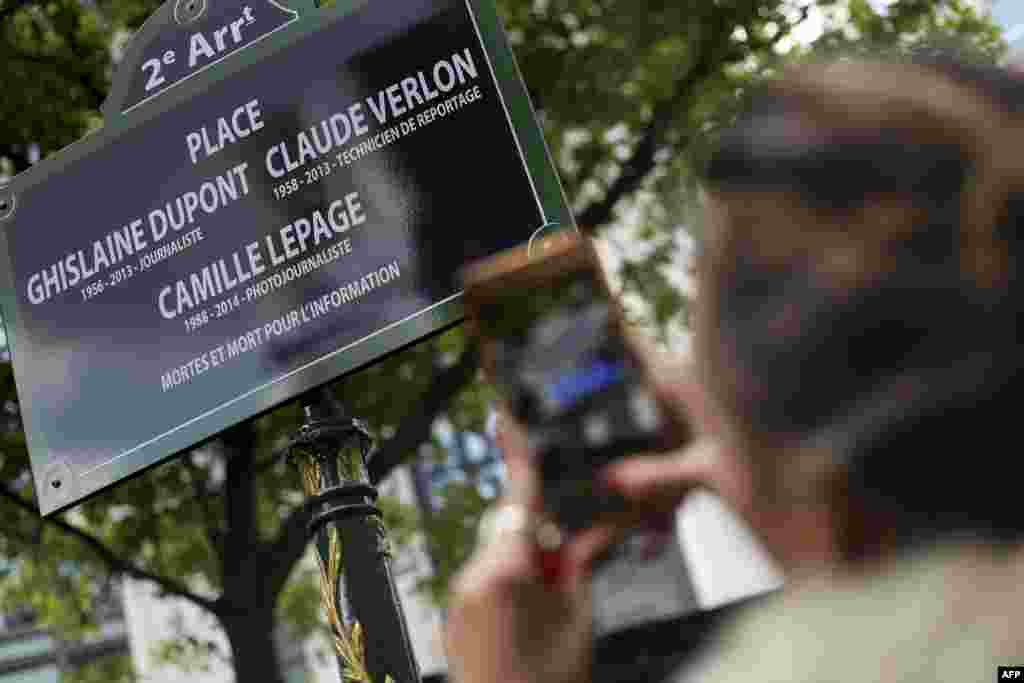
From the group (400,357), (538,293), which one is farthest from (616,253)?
(538,293)

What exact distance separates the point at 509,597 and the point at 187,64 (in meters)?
2.67

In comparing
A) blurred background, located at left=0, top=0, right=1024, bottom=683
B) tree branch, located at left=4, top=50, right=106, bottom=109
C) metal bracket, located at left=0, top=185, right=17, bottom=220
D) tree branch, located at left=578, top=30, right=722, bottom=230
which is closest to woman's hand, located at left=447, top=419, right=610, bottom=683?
metal bracket, located at left=0, top=185, right=17, bottom=220

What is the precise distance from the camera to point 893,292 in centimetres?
90

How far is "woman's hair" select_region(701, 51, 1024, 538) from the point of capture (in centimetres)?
87

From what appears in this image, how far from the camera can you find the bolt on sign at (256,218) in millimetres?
2961

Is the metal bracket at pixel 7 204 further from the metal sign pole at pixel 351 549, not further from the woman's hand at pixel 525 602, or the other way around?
the woman's hand at pixel 525 602

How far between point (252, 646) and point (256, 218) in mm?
4143

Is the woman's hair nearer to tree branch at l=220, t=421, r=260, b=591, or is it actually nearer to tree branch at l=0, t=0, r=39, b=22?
tree branch at l=220, t=421, r=260, b=591

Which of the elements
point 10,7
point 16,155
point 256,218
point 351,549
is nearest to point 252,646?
point 16,155

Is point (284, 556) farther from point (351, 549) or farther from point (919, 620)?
point (919, 620)

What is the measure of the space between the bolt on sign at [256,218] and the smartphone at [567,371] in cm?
184

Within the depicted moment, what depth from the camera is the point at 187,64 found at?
11.0ft

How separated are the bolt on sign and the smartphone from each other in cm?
184

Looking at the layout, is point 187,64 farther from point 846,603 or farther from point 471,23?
point 846,603
